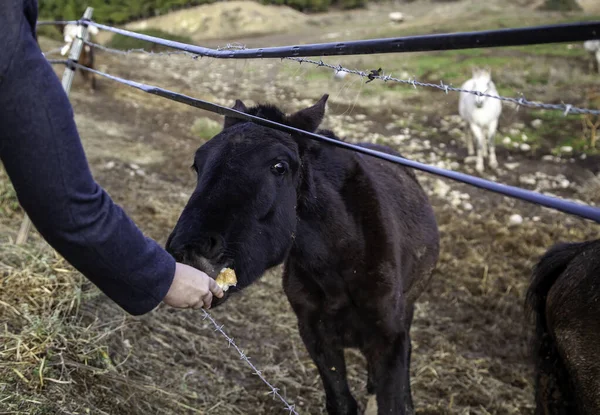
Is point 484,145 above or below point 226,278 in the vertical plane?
below

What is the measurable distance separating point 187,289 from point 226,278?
20.3 inches

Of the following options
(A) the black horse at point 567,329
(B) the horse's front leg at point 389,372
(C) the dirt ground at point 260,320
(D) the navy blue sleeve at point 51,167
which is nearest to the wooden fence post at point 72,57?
(C) the dirt ground at point 260,320

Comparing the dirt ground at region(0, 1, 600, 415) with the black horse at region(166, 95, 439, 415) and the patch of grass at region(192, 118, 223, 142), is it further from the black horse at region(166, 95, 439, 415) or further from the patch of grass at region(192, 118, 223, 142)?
the black horse at region(166, 95, 439, 415)

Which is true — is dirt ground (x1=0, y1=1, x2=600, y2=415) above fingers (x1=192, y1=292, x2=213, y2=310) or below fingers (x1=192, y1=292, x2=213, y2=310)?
below

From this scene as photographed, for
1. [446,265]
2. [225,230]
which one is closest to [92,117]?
[446,265]

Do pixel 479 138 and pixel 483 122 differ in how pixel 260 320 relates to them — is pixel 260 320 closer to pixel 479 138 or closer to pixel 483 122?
pixel 479 138

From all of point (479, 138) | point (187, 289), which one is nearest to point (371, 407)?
point (187, 289)

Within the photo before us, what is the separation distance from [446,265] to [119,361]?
397 centimetres

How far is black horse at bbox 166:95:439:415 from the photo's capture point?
7.94 ft

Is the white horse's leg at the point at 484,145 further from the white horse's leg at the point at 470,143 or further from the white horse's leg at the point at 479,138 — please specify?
the white horse's leg at the point at 470,143

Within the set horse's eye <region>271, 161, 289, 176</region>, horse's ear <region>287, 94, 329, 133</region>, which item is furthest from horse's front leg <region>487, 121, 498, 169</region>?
horse's eye <region>271, 161, 289, 176</region>

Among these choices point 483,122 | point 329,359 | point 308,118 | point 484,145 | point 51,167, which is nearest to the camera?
point 51,167

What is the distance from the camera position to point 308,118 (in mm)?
2924

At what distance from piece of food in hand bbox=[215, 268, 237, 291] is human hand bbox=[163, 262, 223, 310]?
1.31 ft
